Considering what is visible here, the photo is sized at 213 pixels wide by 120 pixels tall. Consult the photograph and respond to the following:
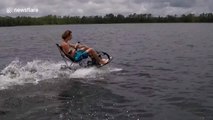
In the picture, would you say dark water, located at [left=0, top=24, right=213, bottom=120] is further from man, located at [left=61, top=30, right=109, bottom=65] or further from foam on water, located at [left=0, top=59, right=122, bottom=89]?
man, located at [left=61, top=30, right=109, bottom=65]

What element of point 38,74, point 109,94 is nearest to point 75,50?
point 38,74

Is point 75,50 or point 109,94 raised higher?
point 75,50

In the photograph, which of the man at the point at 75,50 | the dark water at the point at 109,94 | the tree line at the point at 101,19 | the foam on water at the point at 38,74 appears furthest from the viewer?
the tree line at the point at 101,19

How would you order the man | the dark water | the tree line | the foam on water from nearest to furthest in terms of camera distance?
the dark water
the foam on water
the man
the tree line

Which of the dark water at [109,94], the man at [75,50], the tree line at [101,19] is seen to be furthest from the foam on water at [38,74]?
the tree line at [101,19]

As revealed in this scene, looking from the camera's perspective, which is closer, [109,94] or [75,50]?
[109,94]

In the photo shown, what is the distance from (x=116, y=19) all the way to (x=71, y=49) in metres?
154

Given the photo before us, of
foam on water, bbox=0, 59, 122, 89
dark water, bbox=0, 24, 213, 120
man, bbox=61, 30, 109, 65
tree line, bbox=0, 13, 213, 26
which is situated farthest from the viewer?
tree line, bbox=0, 13, 213, 26

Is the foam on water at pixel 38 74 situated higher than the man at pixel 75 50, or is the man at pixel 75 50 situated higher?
the man at pixel 75 50

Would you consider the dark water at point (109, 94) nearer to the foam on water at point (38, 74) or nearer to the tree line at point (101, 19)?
the foam on water at point (38, 74)

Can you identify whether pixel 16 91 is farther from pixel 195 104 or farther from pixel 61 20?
pixel 61 20

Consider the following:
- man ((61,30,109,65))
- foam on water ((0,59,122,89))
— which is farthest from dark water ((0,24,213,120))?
man ((61,30,109,65))

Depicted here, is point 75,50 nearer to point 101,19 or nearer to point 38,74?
point 38,74

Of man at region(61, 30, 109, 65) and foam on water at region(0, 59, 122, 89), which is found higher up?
man at region(61, 30, 109, 65)
